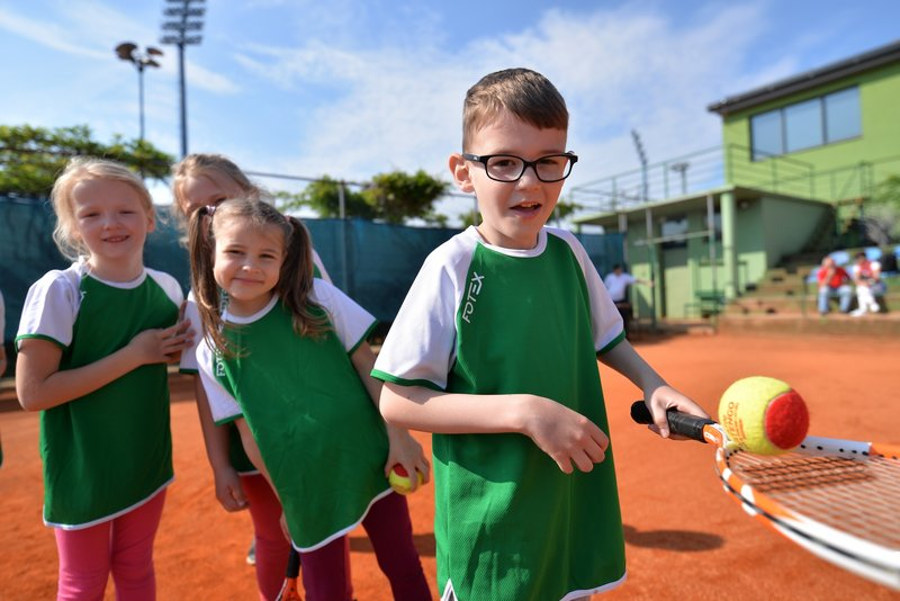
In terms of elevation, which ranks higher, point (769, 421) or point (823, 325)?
point (769, 421)

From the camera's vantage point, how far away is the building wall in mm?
15047

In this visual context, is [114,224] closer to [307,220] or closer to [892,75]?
[307,220]

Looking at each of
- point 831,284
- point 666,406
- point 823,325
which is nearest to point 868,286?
point 831,284

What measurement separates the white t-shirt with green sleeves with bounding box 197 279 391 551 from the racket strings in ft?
3.16

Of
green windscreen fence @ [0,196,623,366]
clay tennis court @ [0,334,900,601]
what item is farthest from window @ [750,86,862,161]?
clay tennis court @ [0,334,900,601]

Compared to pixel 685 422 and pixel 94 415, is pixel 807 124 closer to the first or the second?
pixel 685 422

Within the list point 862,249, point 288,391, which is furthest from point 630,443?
point 862,249

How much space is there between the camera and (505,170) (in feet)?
3.83

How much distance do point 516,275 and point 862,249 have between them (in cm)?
1693

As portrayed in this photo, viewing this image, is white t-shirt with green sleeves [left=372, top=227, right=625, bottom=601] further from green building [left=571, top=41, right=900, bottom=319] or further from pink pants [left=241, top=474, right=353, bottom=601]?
green building [left=571, top=41, right=900, bottom=319]

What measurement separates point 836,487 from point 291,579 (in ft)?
5.24

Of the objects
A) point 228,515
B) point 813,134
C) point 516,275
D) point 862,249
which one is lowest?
point 228,515

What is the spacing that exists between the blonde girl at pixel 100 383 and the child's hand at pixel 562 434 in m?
1.32

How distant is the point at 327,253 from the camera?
8.91m
